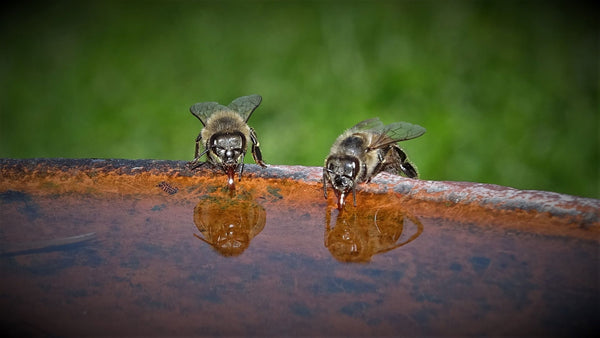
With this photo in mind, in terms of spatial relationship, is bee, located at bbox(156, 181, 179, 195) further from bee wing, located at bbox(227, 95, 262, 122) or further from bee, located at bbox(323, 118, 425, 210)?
bee wing, located at bbox(227, 95, 262, 122)

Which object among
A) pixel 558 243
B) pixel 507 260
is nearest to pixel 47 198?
pixel 507 260

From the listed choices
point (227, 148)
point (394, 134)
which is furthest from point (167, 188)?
point (394, 134)

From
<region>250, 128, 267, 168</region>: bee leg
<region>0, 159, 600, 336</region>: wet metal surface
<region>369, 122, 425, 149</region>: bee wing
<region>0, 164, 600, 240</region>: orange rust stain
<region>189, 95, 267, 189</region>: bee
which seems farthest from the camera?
<region>250, 128, 267, 168</region>: bee leg

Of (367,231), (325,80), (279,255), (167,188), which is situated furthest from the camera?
(325,80)

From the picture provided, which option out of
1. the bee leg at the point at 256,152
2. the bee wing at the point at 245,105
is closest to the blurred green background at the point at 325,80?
the bee wing at the point at 245,105

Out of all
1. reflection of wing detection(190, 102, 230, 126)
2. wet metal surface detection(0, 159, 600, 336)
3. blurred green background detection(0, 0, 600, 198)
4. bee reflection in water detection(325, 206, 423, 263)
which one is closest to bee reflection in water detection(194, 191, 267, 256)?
wet metal surface detection(0, 159, 600, 336)

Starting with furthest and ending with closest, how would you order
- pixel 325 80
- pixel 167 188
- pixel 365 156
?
pixel 325 80 → pixel 365 156 → pixel 167 188

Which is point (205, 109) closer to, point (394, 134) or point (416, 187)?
point (394, 134)

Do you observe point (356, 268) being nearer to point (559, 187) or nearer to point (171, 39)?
point (559, 187)
